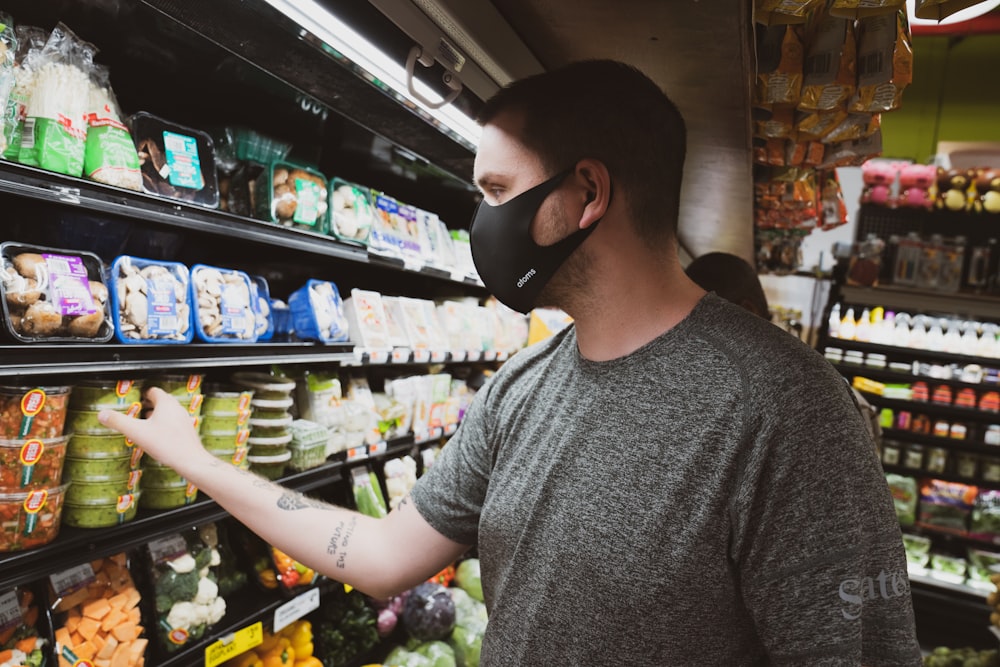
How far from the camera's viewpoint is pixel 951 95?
7812 mm

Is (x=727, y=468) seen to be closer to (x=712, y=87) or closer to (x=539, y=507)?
(x=539, y=507)

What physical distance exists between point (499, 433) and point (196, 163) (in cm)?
129

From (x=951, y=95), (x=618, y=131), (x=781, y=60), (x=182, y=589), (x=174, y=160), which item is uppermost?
(x=951, y=95)

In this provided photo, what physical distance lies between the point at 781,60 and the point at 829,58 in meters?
0.13

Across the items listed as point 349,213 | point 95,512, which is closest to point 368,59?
point 349,213

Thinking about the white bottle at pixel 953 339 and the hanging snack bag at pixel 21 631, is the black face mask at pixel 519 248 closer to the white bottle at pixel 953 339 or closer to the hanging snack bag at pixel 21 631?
the hanging snack bag at pixel 21 631

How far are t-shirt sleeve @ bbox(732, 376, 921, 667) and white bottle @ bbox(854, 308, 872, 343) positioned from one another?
5662 millimetres

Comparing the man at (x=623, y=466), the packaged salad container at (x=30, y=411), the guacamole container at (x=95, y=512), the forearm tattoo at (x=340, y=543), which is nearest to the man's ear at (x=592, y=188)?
the man at (x=623, y=466)

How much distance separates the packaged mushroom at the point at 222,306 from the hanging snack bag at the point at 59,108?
0.51 meters

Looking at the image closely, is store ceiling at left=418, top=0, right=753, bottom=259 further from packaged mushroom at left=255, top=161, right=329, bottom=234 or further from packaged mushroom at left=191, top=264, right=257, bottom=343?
packaged mushroom at left=191, top=264, right=257, bottom=343

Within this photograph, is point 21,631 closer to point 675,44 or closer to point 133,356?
point 133,356

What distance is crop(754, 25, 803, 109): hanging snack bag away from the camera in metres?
1.93

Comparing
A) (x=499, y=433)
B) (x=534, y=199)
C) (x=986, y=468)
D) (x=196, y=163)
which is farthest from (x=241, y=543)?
(x=986, y=468)

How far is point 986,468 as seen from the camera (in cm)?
566
